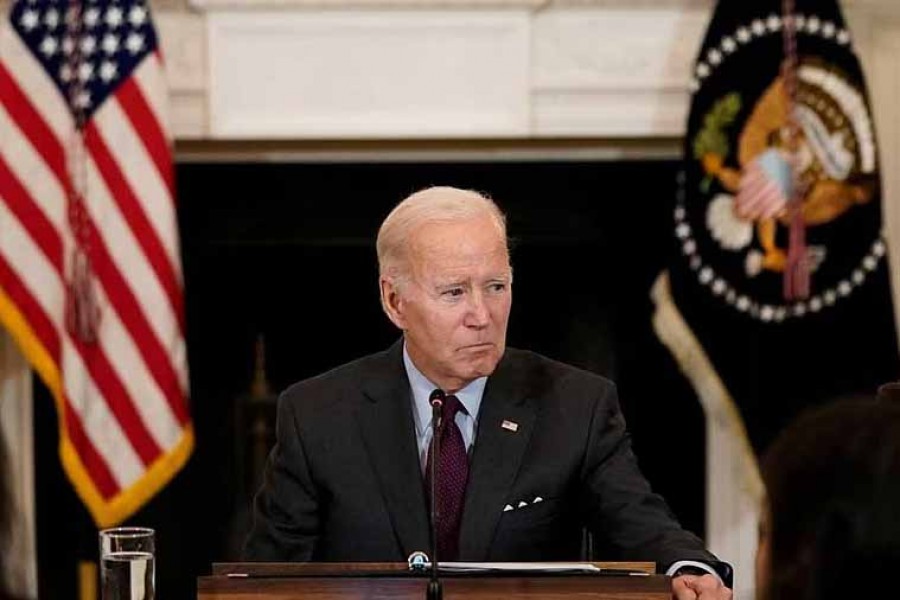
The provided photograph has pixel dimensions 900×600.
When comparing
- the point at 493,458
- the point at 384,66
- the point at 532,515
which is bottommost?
the point at 532,515

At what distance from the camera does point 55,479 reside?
5227mm

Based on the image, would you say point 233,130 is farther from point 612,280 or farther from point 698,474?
point 698,474

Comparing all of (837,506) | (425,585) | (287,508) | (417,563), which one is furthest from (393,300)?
(837,506)

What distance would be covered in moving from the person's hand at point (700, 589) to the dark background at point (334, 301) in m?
2.72

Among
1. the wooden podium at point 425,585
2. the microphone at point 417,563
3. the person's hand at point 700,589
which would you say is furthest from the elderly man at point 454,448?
the wooden podium at point 425,585

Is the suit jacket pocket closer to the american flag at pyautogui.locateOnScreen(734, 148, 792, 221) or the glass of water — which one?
the glass of water

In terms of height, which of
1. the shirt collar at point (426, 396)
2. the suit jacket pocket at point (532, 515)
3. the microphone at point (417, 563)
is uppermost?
the shirt collar at point (426, 396)

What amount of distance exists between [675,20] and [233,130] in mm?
1359

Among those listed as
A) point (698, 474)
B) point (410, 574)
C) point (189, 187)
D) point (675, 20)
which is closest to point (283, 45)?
point (189, 187)

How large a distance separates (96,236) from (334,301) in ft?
3.59

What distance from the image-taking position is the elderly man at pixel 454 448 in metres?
2.80

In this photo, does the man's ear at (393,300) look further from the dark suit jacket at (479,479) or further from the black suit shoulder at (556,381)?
the black suit shoulder at (556,381)

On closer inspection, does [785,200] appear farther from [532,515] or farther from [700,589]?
[700,589]

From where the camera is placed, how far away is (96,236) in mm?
4570
